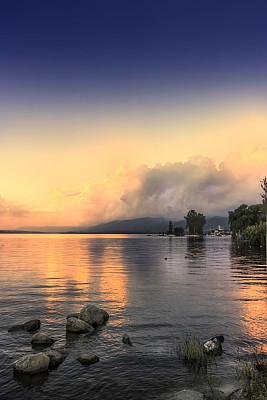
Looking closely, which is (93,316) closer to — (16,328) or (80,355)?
(16,328)

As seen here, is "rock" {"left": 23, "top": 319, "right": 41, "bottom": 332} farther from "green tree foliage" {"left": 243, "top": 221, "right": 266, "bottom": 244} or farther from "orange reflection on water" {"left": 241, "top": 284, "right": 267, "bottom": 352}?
"green tree foliage" {"left": 243, "top": 221, "right": 266, "bottom": 244}

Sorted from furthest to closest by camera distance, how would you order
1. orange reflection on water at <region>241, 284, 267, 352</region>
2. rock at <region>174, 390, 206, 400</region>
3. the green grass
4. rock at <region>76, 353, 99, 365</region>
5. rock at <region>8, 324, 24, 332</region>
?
1. rock at <region>8, 324, 24, 332</region>
2. orange reflection on water at <region>241, 284, 267, 352</region>
3. rock at <region>76, 353, 99, 365</region>
4. the green grass
5. rock at <region>174, 390, 206, 400</region>

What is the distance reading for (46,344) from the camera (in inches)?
845

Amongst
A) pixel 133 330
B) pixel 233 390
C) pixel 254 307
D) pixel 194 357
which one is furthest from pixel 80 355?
pixel 254 307

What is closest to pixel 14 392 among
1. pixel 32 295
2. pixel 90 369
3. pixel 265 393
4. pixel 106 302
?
pixel 90 369

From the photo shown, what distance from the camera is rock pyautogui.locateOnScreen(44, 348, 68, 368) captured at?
1791 centimetres

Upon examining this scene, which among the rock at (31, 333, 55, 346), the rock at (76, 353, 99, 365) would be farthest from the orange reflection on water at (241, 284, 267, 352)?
the rock at (31, 333, 55, 346)

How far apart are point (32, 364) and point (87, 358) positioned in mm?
3139

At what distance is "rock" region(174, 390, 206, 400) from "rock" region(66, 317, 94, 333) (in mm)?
11391

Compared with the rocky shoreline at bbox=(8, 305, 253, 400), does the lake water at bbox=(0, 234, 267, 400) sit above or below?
below

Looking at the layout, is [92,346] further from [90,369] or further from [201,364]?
[201,364]

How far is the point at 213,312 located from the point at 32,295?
22.0m

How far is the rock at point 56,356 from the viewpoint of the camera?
17906 mm

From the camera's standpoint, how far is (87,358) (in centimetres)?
1855
